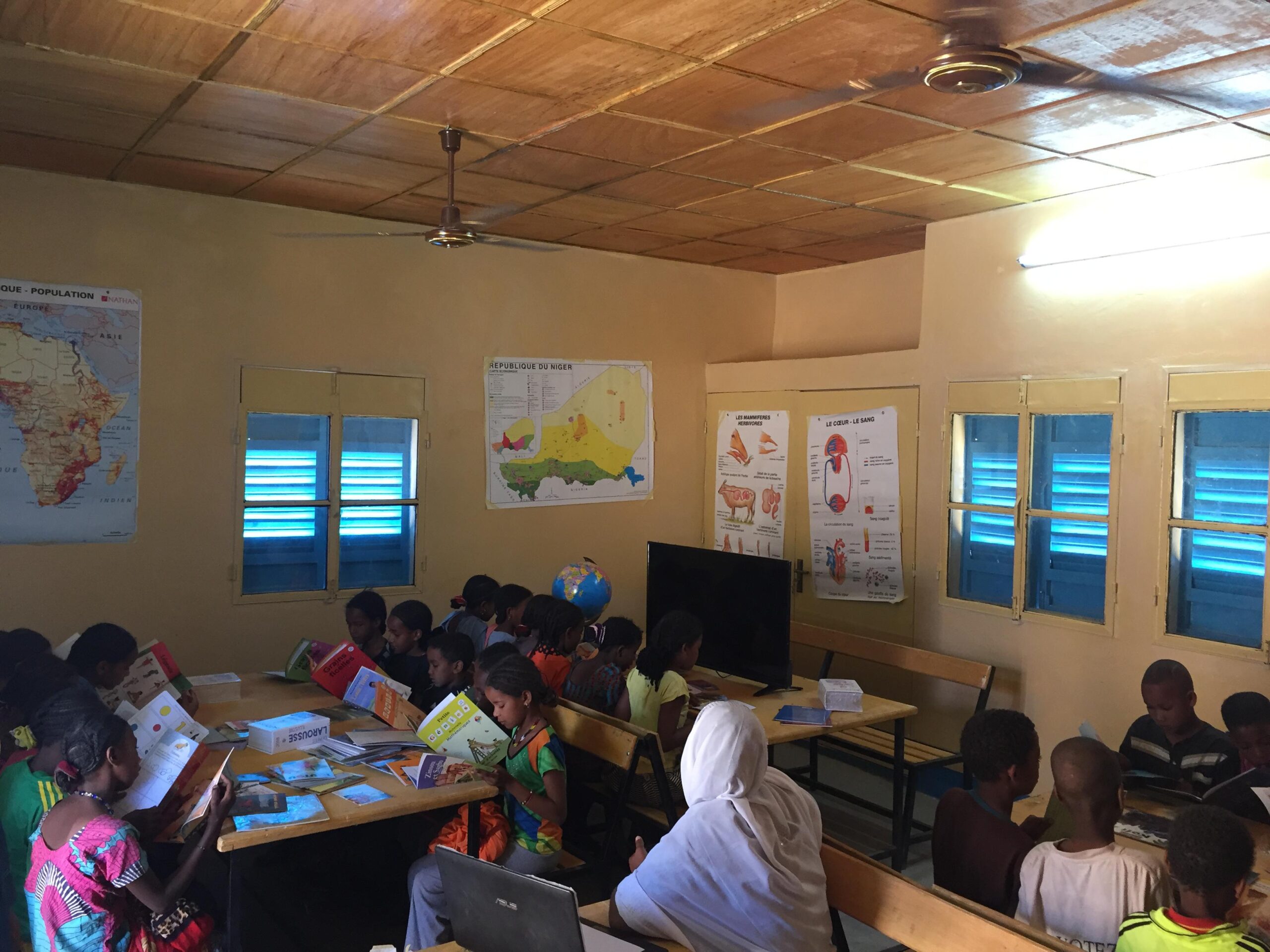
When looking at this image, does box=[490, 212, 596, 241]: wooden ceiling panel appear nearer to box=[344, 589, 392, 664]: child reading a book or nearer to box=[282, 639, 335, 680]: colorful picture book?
box=[344, 589, 392, 664]: child reading a book

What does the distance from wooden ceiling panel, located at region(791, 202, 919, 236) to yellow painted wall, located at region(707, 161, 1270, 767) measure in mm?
206

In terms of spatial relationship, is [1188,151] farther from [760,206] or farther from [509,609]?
[509,609]

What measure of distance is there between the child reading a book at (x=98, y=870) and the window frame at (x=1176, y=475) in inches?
143

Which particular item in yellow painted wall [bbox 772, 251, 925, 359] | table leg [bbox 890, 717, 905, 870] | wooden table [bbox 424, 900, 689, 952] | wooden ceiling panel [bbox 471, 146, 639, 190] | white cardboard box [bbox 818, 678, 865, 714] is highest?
wooden ceiling panel [bbox 471, 146, 639, 190]

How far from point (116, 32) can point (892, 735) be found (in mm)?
4214

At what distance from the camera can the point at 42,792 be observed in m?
2.57

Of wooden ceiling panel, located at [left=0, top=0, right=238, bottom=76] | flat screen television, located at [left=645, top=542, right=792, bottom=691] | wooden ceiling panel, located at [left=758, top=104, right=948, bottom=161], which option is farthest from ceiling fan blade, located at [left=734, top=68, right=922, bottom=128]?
flat screen television, located at [left=645, top=542, right=792, bottom=691]

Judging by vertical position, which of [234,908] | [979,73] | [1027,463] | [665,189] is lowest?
[234,908]

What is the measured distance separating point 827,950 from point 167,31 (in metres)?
2.85

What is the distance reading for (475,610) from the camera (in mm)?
4672

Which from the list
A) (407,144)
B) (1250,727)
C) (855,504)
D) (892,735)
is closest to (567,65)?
(407,144)

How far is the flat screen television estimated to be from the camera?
433 centimetres

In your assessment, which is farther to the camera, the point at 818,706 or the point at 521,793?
the point at 818,706

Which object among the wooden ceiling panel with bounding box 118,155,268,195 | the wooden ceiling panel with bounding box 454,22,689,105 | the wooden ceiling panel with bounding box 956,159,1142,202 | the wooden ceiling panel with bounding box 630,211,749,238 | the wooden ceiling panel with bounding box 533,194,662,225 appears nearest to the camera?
the wooden ceiling panel with bounding box 454,22,689,105
